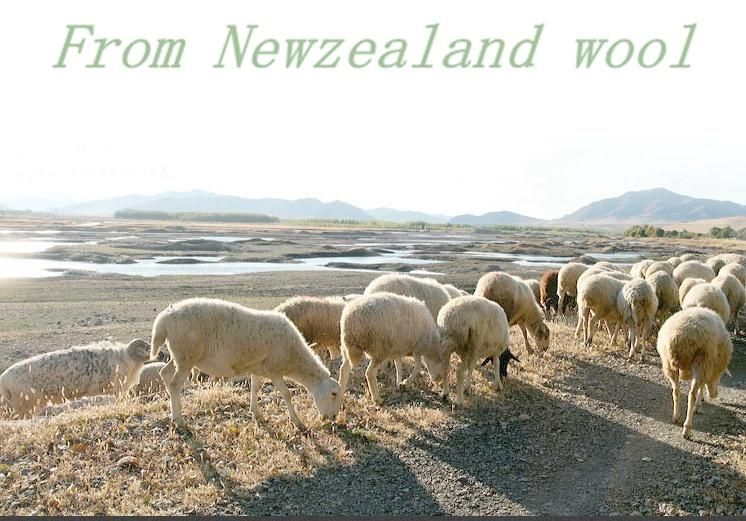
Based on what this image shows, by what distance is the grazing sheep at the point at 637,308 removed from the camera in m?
14.5

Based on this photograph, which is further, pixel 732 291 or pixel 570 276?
pixel 570 276

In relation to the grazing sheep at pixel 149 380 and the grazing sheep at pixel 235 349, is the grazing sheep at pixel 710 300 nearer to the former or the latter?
the grazing sheep at pixel 235 349

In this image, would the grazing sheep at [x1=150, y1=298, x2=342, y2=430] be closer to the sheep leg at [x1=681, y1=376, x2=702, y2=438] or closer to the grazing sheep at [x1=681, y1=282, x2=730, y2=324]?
the sheep leg at [x1=681, y1=376, x2=702, y2=438]

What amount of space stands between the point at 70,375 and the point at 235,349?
5.50 m

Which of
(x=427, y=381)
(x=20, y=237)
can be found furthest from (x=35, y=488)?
(x=20, y=237)

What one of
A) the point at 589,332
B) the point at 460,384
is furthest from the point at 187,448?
the point at 589,332

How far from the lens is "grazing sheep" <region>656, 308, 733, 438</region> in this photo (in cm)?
944

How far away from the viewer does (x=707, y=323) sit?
9.62 metres

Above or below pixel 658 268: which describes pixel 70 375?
below

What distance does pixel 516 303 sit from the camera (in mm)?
14594

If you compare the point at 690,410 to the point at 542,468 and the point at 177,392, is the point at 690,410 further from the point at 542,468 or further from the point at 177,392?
the point at 177,392

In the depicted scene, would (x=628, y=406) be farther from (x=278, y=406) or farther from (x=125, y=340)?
(x=125, y=340)

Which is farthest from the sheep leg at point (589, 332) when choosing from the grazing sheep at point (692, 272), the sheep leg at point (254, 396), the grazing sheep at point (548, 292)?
the sheep leg at point (254, 396)

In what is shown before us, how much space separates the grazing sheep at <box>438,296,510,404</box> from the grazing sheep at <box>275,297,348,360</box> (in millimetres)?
2531
